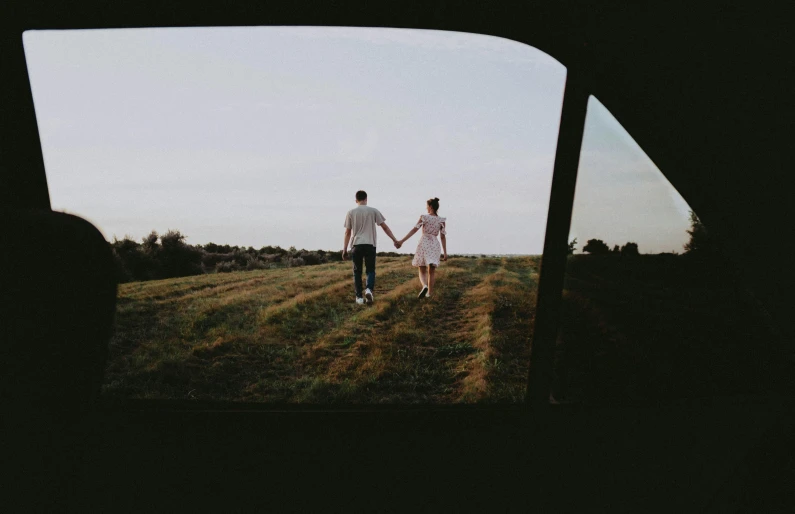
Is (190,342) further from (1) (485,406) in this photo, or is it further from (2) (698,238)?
(2) (698,238)

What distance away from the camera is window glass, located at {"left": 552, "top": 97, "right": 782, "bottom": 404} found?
Answer: 1760 millimetres

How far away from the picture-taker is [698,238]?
5.62ft

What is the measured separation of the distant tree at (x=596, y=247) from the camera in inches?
88.7

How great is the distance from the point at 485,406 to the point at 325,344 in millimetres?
6170

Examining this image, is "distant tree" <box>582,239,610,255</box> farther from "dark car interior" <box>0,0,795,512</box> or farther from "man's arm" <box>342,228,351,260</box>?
"man's arm" <box>342,228,351,260</box>

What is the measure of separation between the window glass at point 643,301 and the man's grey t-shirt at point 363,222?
5253 mm

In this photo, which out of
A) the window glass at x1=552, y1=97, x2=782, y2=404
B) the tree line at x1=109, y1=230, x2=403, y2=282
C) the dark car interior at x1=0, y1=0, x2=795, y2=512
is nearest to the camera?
the dark car interior at x1=0, y1=0, x2=795, y2=512

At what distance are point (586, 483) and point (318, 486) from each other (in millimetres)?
1210

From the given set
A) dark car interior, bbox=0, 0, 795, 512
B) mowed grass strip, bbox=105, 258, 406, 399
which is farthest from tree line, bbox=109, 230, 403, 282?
dark car interior, bbox=0, 0, 795, 512

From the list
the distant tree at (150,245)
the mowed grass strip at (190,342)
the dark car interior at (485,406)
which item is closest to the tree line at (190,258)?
the distant tree at (150,245)

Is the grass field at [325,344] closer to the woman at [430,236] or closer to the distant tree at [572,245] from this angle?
the woman at [430,236]

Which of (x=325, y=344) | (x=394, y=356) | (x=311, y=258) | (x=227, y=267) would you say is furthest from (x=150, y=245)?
(x=394, y=356)

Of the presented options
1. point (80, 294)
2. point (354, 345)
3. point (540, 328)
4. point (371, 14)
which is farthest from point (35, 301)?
point (354, 345)

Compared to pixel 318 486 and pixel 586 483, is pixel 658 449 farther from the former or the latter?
pixel 318 486
